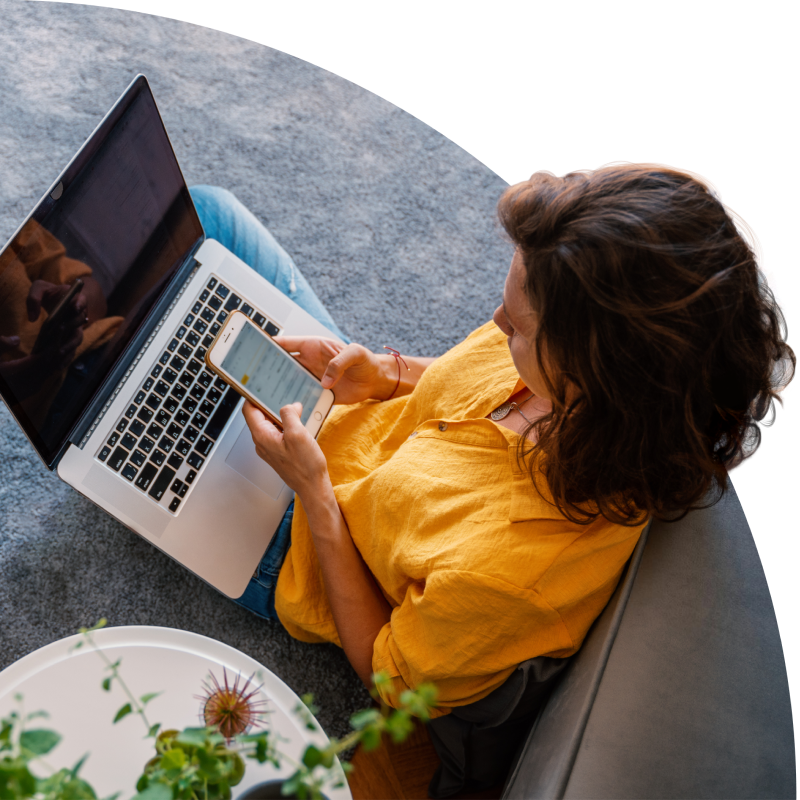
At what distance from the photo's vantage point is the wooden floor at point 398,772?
3.51ft

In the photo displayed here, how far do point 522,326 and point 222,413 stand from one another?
1.73ft

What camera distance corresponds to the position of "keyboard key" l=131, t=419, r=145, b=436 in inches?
37.8

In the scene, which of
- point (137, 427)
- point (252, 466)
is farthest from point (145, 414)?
point (252, 466)

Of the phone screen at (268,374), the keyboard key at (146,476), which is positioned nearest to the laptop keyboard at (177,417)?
the keyboard key at (146,476)

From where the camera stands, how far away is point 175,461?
3.23 ft

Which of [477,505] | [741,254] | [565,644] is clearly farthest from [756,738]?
[741,254]

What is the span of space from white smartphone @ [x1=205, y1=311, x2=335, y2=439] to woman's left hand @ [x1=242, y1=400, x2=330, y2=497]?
1.2 inches

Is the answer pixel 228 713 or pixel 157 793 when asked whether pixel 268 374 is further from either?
pixel 157 793

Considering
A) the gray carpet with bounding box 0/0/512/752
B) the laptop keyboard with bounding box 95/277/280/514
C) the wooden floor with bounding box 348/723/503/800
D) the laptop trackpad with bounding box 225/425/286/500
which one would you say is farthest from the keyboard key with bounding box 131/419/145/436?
the gray carpet with bounding box 0/0/512/752

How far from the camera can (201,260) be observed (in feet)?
3.58

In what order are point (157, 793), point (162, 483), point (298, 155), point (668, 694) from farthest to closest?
point (298, 155)
point (162, 483)
point (668, 694)
point (157, 793)

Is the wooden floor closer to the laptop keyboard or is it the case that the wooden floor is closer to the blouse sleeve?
the blouse sleeve

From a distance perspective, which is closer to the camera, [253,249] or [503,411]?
[503,411]

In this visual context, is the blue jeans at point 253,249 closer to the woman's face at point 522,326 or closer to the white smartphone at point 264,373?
the white smartphone at point 264,373
